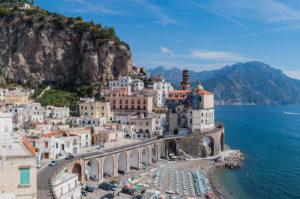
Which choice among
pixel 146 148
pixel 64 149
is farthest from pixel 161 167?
pixel 64 149

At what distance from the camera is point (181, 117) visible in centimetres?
6725

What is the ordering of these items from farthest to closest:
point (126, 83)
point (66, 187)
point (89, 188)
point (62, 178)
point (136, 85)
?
point (126, 83), point (136, 85), point (89, 188), point (62, 178), point (66, 187)

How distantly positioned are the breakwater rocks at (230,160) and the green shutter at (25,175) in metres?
47.9

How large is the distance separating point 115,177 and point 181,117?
92.0ft

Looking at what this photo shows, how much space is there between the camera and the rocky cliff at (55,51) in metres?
92.2

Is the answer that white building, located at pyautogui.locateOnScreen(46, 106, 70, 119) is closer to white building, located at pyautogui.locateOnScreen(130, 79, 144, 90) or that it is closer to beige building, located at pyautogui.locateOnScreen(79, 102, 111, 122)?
beige building, located at pyautogui.locateOnScreen(79, 102, 111, 122)

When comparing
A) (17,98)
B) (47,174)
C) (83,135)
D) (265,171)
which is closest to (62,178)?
(47,174)

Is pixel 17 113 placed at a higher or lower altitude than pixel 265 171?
higher

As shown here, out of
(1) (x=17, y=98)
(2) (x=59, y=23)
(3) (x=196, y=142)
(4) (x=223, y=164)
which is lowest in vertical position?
(4) (x=223, y=164)

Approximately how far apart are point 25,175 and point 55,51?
84.7 meters

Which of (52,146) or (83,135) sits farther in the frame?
(83,135)

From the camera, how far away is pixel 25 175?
16.5 meters

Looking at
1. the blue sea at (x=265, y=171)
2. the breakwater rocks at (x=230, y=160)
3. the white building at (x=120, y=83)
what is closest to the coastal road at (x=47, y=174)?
the blue sea at (x=265, y=171)

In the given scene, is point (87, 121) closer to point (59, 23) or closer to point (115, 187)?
point (115, 187)
